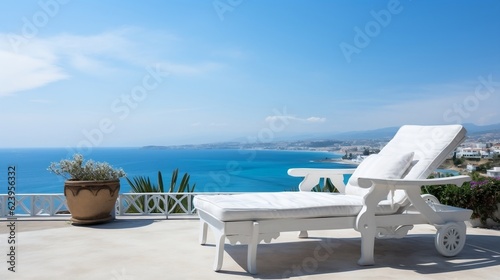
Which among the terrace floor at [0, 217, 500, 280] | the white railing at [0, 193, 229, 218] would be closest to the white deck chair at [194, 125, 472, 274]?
the terrace floor at [0, 217, 500, 280]

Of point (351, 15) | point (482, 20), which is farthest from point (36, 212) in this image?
point (482, 20)

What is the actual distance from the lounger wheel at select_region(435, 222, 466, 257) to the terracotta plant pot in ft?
12.8

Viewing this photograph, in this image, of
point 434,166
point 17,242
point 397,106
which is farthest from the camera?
point 397,106

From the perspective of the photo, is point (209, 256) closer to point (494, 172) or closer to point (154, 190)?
point (154, 190)

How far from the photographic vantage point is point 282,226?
322 centimetres

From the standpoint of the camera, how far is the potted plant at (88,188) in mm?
5184

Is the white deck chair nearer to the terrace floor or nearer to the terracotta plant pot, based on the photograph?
the terrace floor

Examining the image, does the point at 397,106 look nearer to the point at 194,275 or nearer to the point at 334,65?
the point at 334,65

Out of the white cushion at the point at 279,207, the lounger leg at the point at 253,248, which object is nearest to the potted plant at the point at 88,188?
the white cushion at the point at 279,207

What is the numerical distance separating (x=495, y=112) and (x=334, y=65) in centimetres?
623

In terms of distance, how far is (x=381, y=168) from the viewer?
157 inches

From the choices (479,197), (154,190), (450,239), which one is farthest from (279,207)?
(154,190)

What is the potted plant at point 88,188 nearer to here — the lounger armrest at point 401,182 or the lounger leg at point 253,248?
the lounger leg at point 253,248

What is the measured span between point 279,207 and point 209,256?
2.82ft
